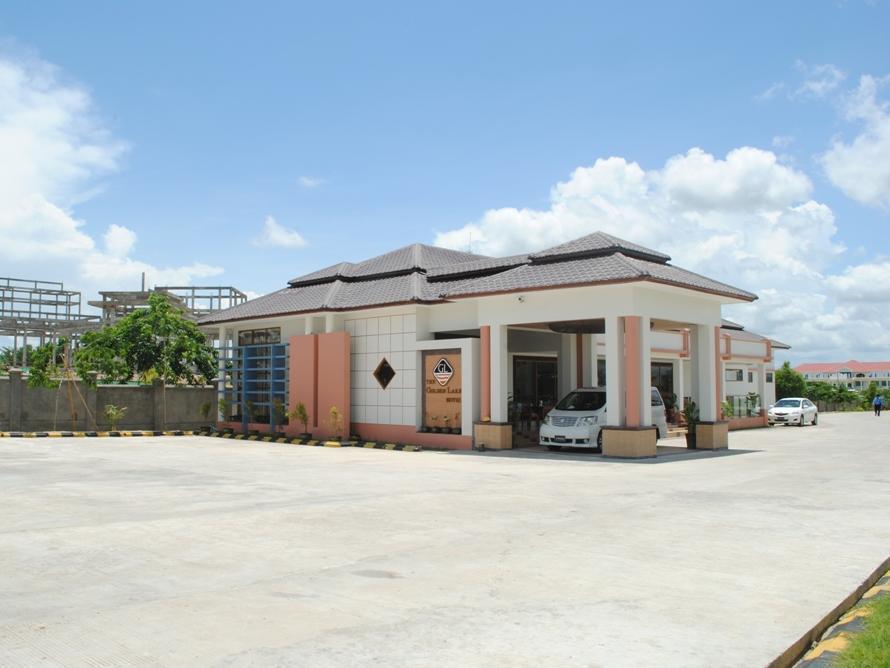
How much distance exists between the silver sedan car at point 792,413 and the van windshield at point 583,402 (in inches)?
780

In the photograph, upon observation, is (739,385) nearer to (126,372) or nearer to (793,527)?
(126,372)

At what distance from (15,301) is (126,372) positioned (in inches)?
967

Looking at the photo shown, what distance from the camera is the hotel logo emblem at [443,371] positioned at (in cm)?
2212

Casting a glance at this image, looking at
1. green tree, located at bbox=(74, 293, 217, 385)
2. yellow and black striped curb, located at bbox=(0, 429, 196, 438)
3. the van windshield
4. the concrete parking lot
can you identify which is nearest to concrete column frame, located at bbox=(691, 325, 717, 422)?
the van windshield

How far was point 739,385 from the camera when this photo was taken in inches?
1480

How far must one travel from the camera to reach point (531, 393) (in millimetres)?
24672

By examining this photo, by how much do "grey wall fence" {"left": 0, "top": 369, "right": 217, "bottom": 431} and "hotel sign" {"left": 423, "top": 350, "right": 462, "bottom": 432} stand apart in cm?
1178

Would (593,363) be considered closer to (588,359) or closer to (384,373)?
(588,359)

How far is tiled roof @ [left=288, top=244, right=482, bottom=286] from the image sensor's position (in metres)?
25.8

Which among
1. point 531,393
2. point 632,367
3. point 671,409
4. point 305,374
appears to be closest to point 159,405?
point 305,374

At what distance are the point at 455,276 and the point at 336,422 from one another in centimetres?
569

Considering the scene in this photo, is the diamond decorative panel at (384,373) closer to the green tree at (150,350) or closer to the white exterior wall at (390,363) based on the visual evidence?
the white exterior wall at (390,363)

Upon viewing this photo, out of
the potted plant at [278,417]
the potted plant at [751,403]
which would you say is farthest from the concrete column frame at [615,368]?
the potted plant at [751,403]

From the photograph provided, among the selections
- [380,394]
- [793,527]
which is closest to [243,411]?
[380,394]
